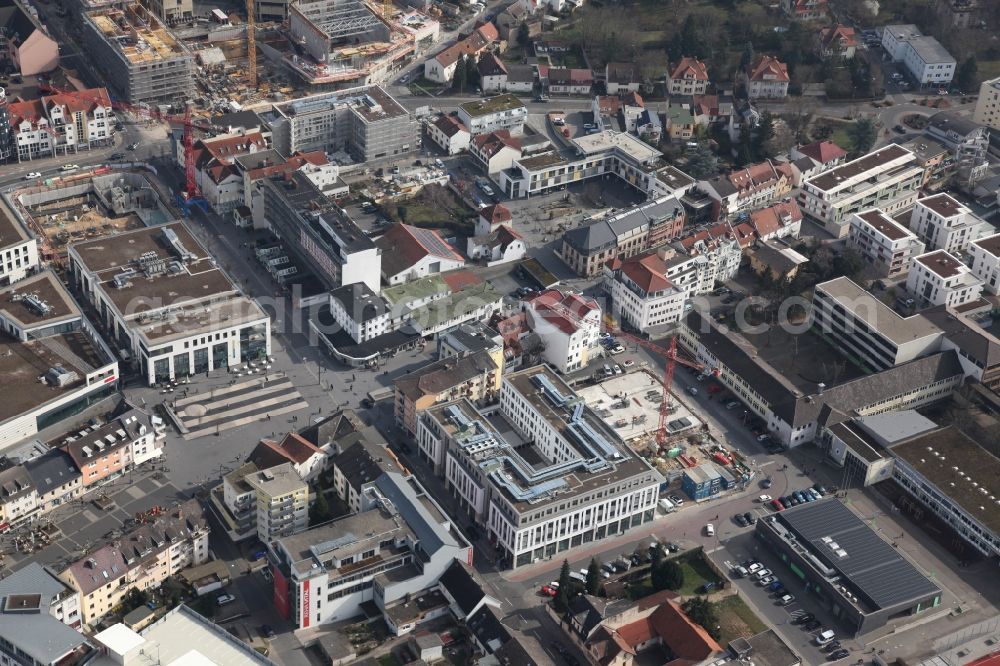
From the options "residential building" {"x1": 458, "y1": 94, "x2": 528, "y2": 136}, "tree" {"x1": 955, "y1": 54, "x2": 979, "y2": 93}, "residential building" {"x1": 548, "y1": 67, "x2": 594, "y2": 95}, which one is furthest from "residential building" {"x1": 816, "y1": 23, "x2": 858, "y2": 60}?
"residential building" {"x1": 458, "y1": 94, "x2": 528, "y2": 136}

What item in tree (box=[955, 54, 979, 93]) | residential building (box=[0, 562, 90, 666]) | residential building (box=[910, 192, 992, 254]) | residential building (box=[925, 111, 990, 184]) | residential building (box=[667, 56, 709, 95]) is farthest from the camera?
tree (box=[955, 54, 979, 93])

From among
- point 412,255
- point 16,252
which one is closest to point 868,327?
point 412,255

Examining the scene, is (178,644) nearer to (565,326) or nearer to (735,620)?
(735,620)

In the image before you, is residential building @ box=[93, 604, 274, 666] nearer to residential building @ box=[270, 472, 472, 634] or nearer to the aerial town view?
the aerial town view

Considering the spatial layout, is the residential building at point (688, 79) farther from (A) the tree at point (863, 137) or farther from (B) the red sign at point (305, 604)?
(B) the red sign at point (305, 604)

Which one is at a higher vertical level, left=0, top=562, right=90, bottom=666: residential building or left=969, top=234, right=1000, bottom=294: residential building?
left=969, top=234, right=1000, bottom=294: residential building

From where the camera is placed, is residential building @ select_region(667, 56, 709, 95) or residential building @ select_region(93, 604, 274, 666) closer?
residential building @ select_region(93, 604, 274, 666)

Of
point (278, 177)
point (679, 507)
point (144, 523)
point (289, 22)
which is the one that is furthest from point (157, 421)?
point (289, 22)
